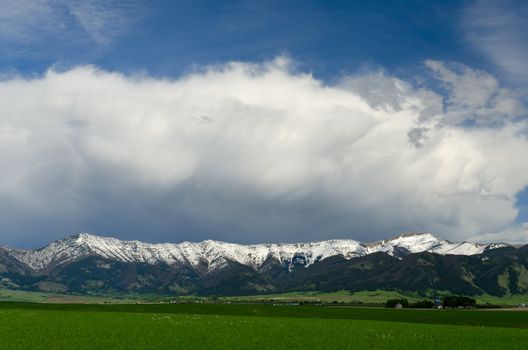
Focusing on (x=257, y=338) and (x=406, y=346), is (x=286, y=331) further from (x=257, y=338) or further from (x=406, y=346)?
(x=406, y=346)

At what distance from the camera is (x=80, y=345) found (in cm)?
4966

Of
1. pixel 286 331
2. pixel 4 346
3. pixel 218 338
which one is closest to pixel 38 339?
pixel 4 346

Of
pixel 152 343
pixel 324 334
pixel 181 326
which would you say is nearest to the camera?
pixel 152 343

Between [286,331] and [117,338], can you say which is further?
[286,331]

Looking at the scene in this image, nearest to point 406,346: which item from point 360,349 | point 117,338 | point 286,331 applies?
point 360,349

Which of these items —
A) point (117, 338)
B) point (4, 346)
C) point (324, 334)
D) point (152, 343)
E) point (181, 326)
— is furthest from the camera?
point (181, 326)

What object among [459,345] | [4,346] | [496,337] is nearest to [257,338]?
[459,345]

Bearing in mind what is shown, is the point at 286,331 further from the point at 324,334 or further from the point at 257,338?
the point at 257,338

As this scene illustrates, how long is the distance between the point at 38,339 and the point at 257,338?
73.7 feet

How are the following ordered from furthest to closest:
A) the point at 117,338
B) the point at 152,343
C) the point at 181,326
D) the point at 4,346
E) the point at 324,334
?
the point at 181,326, the point at 324,334, the point at 117,338, the point at 152,343, the point at 4,346

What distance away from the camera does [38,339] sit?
5419 cm

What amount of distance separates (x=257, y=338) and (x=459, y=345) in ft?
69.7

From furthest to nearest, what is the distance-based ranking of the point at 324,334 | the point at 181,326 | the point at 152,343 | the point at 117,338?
1. the point at 181,326
2. the point at 324,334
3. the point at 117,338
4. the point at 152,343

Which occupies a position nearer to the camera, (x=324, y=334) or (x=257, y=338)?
(x=257, y=338)
